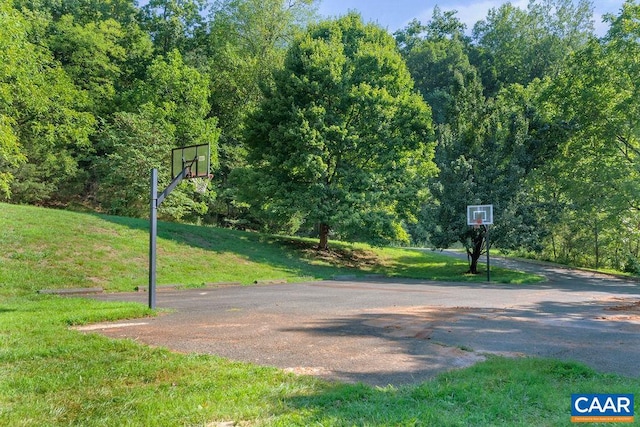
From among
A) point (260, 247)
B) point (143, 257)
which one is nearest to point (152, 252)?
point (143, 257)

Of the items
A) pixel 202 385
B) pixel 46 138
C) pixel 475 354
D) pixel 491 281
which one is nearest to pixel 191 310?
pixel 202 385

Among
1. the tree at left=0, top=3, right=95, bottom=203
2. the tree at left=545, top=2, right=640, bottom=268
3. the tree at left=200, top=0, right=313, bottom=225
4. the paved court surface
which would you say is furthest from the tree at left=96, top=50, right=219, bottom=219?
the tree at left=545, top=2, right=640, bottom=268

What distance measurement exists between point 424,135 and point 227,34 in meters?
20.6

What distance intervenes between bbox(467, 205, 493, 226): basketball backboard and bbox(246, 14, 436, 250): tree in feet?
10.2

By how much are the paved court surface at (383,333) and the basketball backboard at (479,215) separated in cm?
936

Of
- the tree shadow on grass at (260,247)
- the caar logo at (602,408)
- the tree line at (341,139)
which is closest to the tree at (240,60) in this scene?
the tree line at (341,139)

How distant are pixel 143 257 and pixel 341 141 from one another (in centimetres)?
1134

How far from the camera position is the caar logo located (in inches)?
130

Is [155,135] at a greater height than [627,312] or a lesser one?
greater

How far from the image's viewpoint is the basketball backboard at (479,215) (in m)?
20.1

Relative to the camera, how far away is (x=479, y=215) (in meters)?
20.4

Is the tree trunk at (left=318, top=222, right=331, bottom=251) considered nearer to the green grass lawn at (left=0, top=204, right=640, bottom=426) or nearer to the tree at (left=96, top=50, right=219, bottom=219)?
the tree at (left=96, top=50, right=219, bottom=219)

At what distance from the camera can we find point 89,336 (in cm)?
591

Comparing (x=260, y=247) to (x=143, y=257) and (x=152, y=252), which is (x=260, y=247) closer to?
(x=143, y=257)
